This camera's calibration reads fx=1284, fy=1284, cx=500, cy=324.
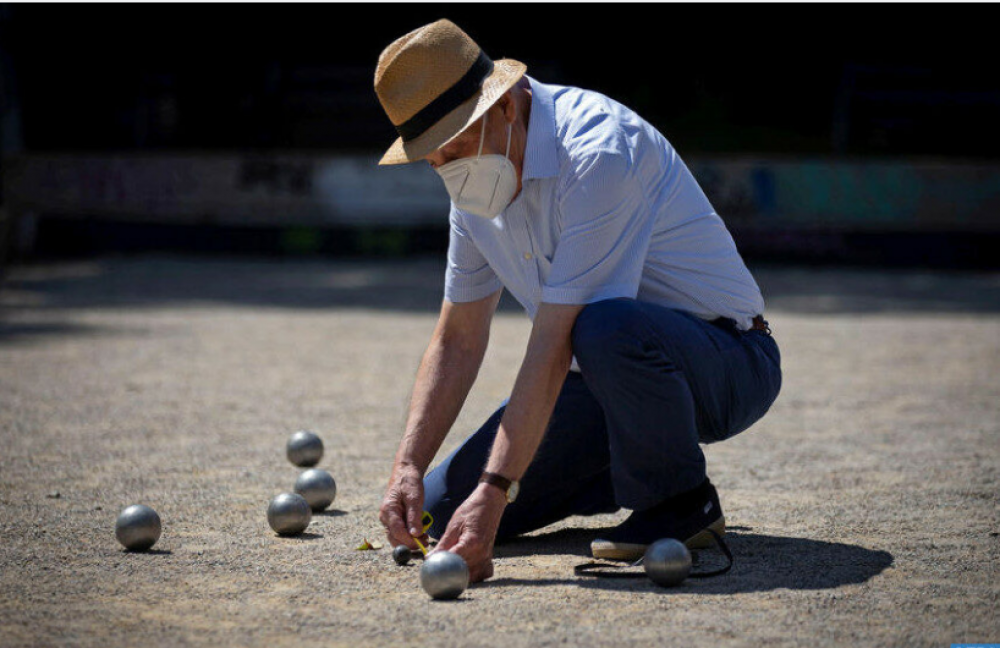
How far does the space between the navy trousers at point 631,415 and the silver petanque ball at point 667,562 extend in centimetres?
24

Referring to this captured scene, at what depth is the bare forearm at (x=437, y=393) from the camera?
369 cm

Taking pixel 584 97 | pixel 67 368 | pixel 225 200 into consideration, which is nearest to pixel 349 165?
pixel 225 200

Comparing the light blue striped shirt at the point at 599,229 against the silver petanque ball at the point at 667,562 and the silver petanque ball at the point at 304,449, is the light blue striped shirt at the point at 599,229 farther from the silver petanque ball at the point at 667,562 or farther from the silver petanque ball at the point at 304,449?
the silver petanque ball at the point at 304,449

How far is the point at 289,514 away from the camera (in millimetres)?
3926

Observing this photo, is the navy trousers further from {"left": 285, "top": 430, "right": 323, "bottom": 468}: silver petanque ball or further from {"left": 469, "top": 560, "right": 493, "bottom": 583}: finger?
{"left": 285, "top": 430, "right": 323, "bottom": 468}: silver petanque ball

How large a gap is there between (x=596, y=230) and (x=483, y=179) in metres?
0.36

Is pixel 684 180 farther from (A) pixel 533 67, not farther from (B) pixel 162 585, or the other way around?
(A) pixel 533 67

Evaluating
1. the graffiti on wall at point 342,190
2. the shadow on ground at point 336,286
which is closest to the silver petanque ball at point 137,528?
the shadow on ground at point 336,286

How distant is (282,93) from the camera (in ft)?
57.4

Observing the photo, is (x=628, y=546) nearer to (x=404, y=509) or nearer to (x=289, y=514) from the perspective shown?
(x=404, y=509)

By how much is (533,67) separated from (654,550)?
13.9 meters

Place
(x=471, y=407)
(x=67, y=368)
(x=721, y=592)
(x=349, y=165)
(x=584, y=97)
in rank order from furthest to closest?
1. (x=349, y=165)
2. (x=67, y=368)
3. (x=471, y=407)
4. (x=584, y=97)
5. (x=721, y=592)

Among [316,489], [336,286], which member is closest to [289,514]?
[316,489]

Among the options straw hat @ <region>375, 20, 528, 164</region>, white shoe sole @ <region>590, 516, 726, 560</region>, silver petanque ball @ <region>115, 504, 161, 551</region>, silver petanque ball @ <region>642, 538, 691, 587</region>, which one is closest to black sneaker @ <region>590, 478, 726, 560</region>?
white shoe sole @ <region>590, 516, 726, 560</region>
